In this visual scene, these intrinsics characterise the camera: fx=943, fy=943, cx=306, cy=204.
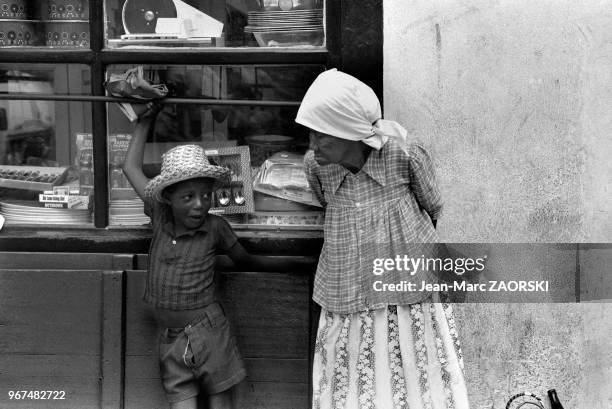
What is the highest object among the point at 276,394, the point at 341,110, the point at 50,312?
the point at 341,110

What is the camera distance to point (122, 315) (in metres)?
4.49

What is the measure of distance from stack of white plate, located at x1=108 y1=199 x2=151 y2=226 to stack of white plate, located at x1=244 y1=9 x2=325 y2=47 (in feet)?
3.31

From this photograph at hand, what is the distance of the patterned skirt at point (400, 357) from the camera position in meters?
3.77

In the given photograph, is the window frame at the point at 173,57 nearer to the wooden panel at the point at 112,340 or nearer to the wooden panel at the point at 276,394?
the wooden panel at the point at 112,340

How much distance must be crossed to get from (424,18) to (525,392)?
1.83 m

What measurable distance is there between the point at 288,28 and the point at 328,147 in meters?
1.06

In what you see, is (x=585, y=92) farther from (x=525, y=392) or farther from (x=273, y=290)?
(x=273, y=290)

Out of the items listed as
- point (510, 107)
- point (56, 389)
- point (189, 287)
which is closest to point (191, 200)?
point (189, 287)

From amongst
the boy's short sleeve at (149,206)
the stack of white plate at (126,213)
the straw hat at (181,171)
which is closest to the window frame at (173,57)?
the stack of white plate at (126,213)

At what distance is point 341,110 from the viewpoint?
356 cm

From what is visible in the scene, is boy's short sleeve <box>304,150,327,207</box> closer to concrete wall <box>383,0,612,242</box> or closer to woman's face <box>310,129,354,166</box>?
woman's face <box>310,129,354,166</box>

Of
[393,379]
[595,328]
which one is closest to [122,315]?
[393,379]

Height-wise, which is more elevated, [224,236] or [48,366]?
[224,236]

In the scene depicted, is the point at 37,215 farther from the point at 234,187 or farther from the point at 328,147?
the point at 328,147
